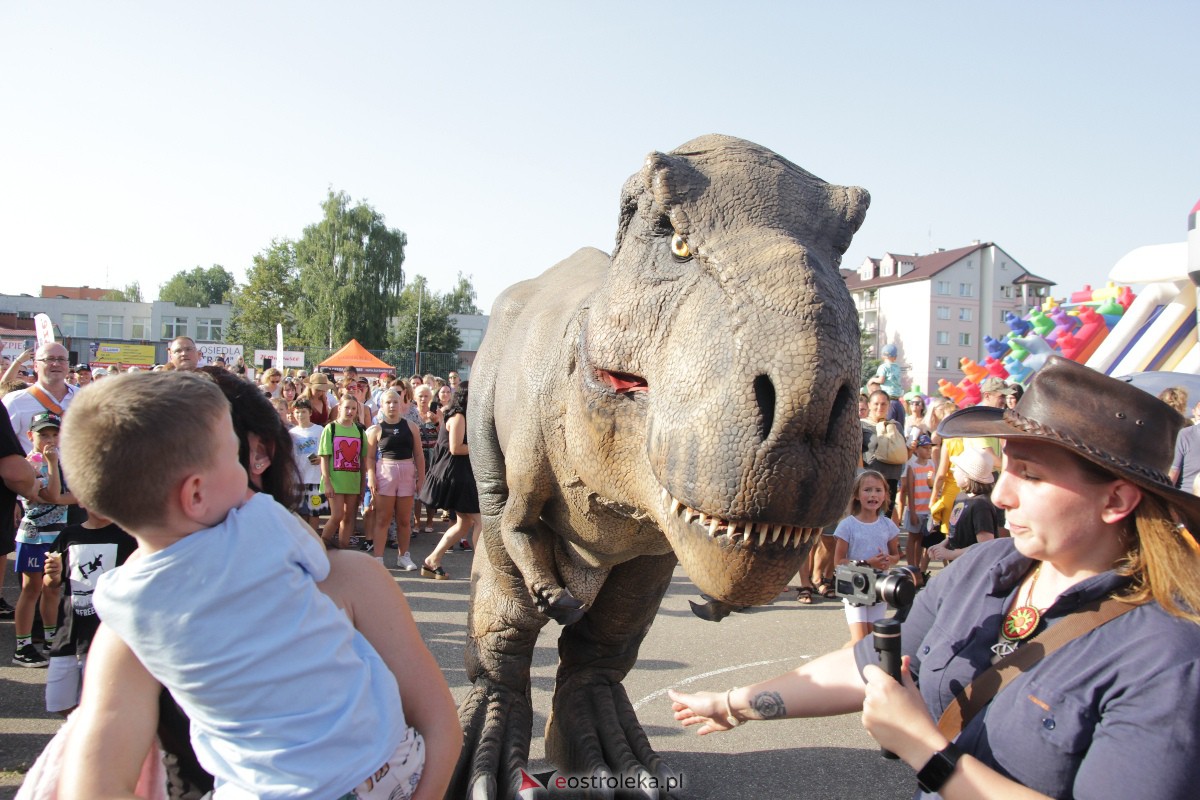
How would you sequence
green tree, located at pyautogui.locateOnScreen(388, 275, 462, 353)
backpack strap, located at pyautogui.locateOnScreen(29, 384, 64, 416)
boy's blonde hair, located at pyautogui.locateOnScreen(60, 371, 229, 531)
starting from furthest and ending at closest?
green tree, located at pyautogui.locateOnScreen(388, 275, 462, 353), backpack strap, located at pyautogui.locateOnScreen(29, 384, 64, 416), boy's blonde hair, located at pyautogui.locateOnScreen(60, 371, 229, 531)

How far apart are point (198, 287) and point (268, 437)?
10721 centimetres

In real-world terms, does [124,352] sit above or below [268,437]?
below

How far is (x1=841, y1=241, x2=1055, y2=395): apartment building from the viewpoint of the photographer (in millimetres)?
50344

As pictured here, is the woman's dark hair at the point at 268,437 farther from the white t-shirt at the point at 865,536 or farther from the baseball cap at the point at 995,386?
the baseball cap at the point at 995,386

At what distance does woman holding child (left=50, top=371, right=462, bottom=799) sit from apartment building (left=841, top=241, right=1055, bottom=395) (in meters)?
51.1

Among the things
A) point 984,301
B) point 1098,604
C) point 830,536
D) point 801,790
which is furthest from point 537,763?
point 984,301

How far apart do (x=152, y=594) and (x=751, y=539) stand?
993mm

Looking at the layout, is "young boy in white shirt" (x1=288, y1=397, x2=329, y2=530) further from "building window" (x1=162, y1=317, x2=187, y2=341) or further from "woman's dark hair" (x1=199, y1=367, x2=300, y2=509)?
"building window" (x1=162, y1=317, x2=187, y2=341)

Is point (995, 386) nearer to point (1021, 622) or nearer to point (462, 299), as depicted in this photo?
point (1021, 622)

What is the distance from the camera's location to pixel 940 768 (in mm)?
1396

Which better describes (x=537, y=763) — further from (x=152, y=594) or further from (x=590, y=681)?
(x=152, y=594)

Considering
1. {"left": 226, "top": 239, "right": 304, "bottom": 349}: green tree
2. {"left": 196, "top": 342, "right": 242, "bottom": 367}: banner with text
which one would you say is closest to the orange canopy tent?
{"left": 196, "top": 342, "right": 242, "bottom": 367}: banner with text

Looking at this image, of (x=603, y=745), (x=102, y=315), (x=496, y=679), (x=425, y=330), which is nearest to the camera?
(x=603, y=745)

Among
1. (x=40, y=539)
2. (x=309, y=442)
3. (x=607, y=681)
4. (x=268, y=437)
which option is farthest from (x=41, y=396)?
(x=268, y=437)
